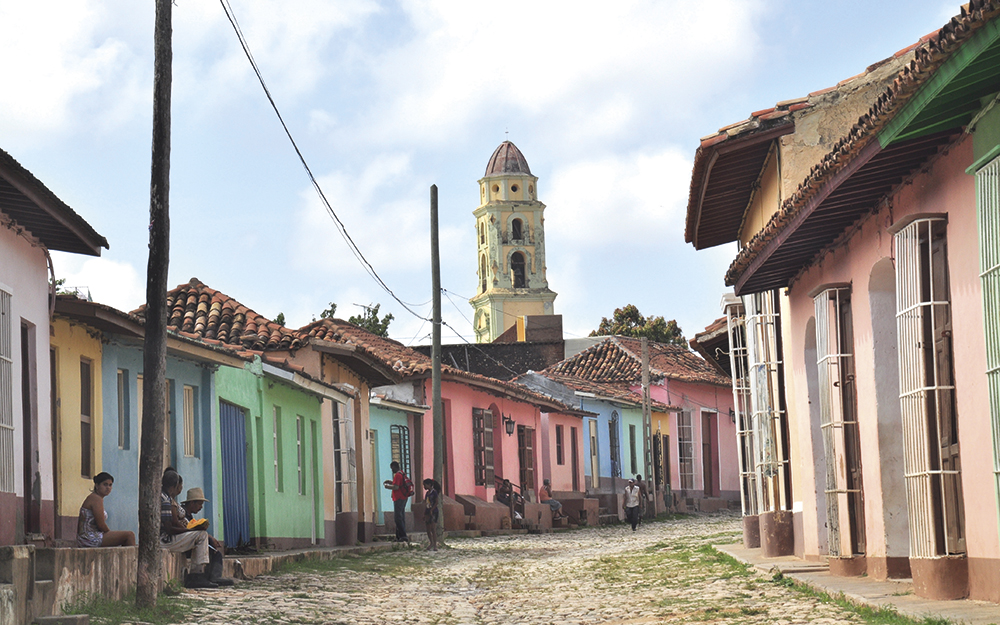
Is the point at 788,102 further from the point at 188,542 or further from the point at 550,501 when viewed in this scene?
the point at 550,501

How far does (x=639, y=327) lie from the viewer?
6519 cm

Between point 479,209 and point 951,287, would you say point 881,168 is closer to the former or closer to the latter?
point 951,287

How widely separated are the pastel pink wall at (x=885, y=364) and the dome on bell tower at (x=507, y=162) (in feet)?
203

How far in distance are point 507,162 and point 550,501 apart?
143 feet

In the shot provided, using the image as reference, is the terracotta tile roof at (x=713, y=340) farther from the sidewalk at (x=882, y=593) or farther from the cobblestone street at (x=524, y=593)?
the sidewalk at (x=882, y=593)

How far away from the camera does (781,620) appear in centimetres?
881

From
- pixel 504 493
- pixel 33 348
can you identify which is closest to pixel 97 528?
pixel 33 348

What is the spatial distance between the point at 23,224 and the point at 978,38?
7602 mm

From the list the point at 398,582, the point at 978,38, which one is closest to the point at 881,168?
the point at 978,38

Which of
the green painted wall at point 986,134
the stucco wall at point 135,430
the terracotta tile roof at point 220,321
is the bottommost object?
the stucco wall at point 135,430

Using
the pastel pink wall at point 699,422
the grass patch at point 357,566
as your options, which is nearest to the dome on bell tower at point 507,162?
the pastel pink wall at point 699,422

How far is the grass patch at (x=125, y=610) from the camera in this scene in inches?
364

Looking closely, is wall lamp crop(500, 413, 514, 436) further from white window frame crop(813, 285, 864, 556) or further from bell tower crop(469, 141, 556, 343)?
bell tower crop(469, 141, 556, 343)

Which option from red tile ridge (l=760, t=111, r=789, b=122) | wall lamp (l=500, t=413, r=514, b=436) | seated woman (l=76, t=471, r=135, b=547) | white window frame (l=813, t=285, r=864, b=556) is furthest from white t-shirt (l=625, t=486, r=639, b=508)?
seated woman (l=76, t=471, r=135, b=547)
